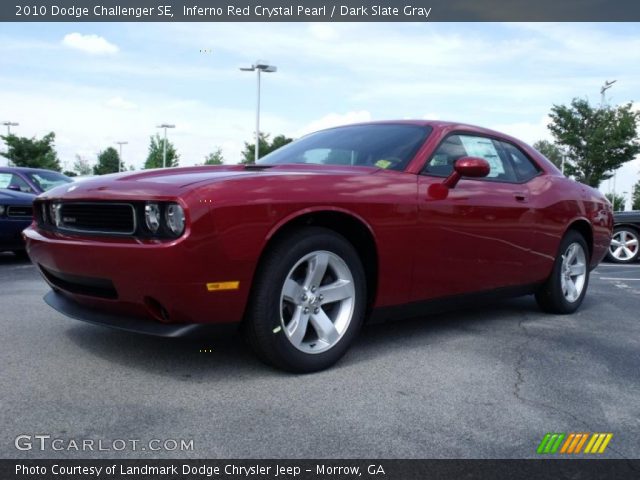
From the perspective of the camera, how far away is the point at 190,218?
2.57m

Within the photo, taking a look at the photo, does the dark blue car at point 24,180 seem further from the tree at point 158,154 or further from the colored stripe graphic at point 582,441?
the tree at point 158,154

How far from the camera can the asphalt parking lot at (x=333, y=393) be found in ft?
7.34

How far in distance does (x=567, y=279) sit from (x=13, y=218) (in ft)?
20.2

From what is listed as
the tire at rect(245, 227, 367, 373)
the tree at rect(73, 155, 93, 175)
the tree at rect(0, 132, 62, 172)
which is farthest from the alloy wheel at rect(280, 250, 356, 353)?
the tree at rect(73, 155, 93, 175)

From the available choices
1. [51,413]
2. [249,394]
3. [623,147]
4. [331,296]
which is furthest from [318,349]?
[623,147]

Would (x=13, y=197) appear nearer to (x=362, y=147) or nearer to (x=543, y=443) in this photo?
(x=362, y=147)

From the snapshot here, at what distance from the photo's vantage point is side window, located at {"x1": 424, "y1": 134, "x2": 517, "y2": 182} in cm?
376

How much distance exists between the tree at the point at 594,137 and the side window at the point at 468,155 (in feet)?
70.7

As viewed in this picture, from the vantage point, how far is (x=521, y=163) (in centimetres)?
463

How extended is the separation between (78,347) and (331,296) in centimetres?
144

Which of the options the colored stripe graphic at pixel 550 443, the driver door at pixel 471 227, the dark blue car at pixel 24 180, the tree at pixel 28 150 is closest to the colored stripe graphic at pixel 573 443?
the colored stripe graphic at pixel 550 443

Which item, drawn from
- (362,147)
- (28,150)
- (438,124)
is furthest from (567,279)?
(28,150)

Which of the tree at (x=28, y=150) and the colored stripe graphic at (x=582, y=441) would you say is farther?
the tree at (x=28, y=150)

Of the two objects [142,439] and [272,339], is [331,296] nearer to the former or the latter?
[272,339]
